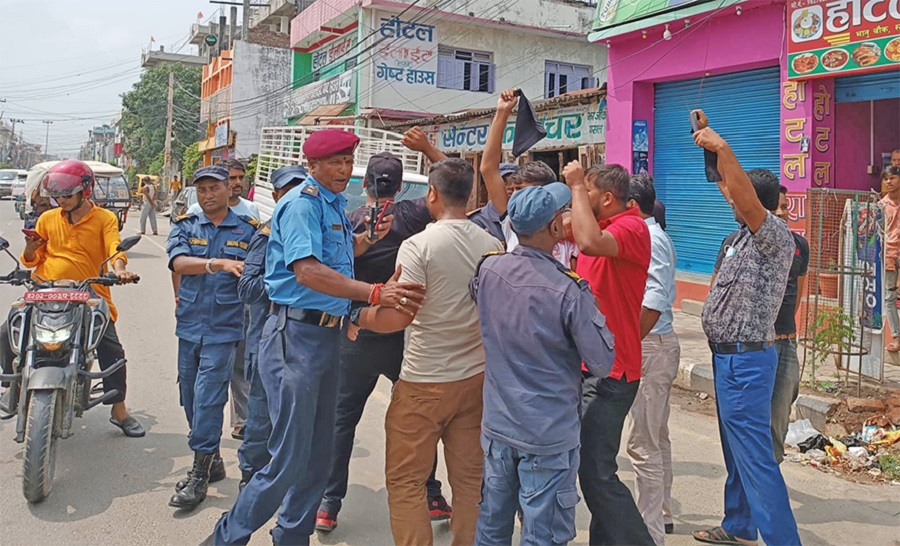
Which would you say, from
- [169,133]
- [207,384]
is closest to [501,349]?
[207,384]

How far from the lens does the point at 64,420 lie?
4.02m

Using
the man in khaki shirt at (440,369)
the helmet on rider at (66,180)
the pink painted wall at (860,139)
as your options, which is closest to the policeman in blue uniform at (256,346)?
the man in khaki shirt at (440,369)

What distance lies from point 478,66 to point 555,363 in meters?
20.8

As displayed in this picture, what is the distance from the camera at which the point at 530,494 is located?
2578 millimetres

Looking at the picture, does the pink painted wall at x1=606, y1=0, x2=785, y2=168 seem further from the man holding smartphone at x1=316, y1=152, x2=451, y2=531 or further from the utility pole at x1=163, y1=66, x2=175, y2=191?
the utility pole at x1=163, y1=66, x2=175, y2=191

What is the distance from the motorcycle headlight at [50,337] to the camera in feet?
13.1

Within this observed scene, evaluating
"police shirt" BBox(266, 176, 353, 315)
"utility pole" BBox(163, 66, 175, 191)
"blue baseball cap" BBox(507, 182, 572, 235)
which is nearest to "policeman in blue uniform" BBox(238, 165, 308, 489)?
"police shirt" BBox(266, 176, 353, 315)

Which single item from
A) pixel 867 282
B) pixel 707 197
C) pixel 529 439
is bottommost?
pixel 529 439

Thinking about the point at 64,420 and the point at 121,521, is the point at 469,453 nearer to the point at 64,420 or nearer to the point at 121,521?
the point at 121,521

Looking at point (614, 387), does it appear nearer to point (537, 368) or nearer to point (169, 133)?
point (537, 368)

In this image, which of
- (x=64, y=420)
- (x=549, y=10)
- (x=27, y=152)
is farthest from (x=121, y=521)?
(x=27, y=152)

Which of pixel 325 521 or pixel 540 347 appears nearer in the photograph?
pixel 540 347

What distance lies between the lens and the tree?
42.0 meters

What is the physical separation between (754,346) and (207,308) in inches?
113
